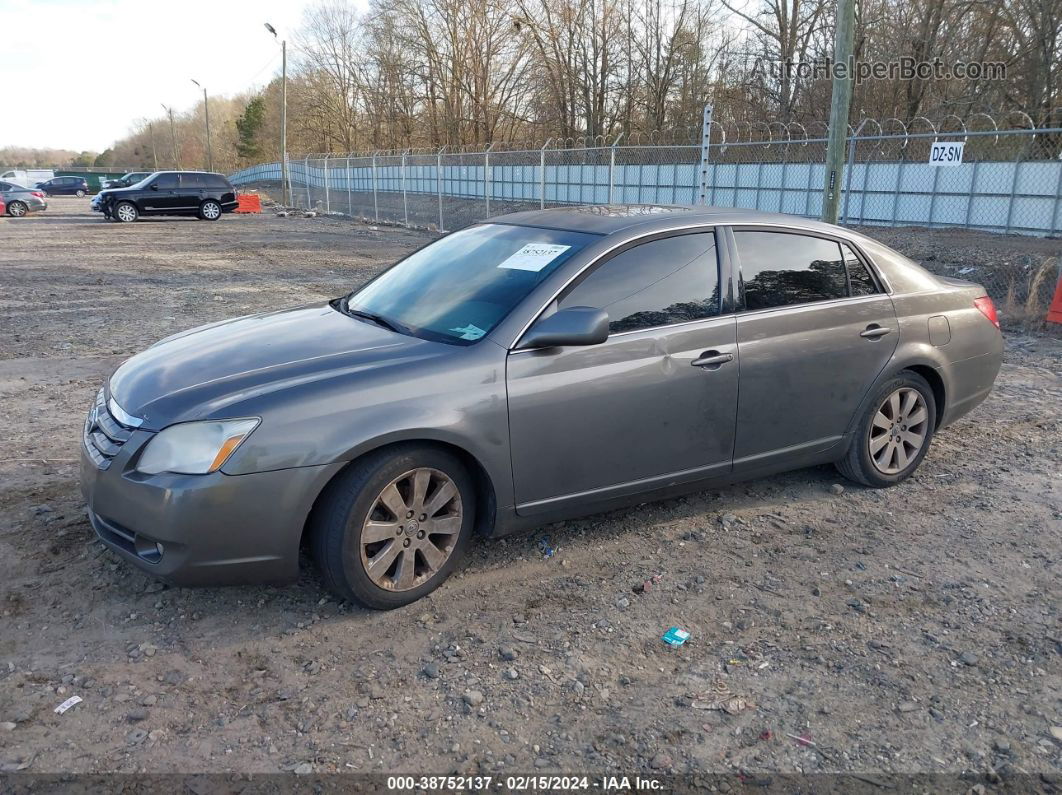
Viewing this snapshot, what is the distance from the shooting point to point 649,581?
151 inches

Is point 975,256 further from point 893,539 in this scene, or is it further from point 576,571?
point 576,571

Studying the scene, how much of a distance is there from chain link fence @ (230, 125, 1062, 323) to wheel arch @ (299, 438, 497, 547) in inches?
350

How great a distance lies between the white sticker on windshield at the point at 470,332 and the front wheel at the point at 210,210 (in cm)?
3110

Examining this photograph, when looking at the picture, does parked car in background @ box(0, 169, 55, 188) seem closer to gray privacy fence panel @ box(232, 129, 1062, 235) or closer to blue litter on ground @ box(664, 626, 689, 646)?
gray privacy fence panel @ box(232, 129, 1062, 235)

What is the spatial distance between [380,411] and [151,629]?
4.24ft

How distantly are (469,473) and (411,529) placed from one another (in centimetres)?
35

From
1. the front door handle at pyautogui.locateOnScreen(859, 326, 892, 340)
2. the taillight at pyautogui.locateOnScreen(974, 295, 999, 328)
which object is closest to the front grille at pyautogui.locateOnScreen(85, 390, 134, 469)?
the front door handle at pyautogui.locateOnScreen(859, 326, 892, 340)

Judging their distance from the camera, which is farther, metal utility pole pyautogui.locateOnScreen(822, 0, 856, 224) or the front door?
metal utility pole pyautogui.locateOnScreen(822, 0, 856, 224)

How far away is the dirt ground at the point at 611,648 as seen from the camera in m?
2.73

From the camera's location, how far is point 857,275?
183 inches

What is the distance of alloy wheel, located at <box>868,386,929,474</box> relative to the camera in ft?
15.7

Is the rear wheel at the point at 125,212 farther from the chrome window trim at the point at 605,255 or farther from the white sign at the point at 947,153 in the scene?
the chrome window trim at the point at 605,255

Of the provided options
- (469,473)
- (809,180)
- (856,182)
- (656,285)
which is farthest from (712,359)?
(856,182)

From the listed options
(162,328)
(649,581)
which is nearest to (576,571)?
(649,581)
